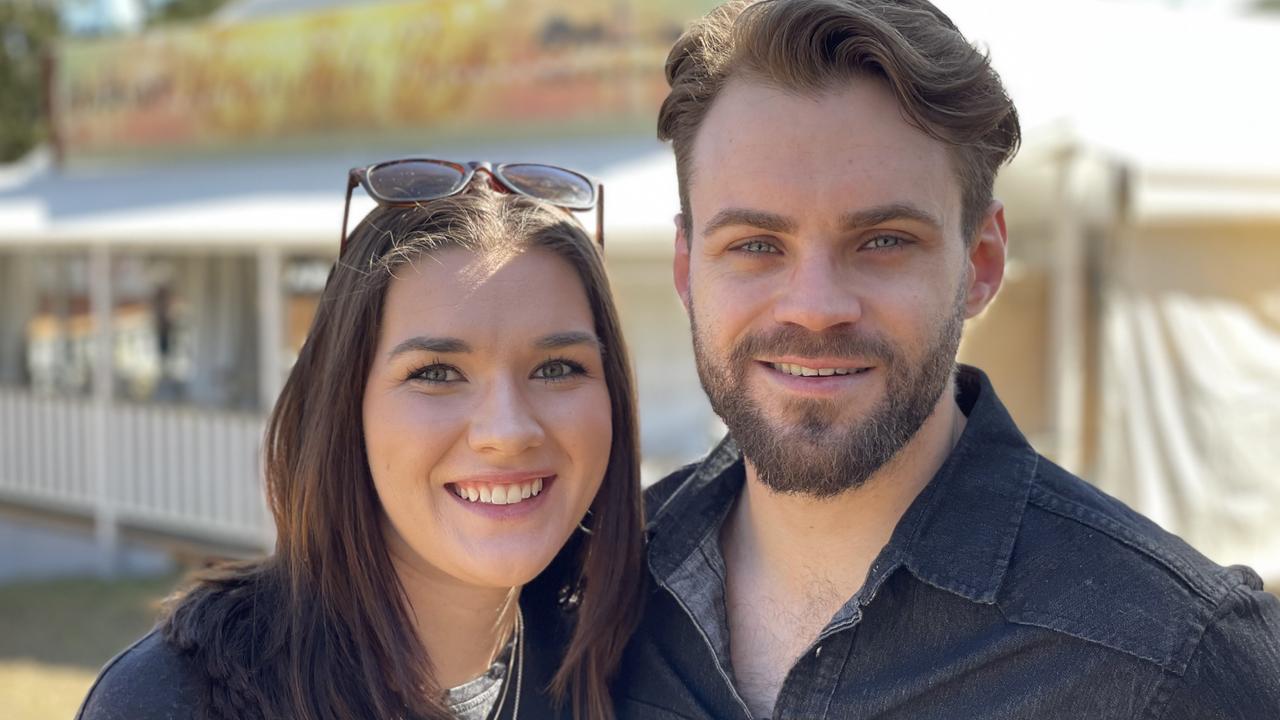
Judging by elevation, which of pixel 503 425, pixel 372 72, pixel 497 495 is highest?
pixel 372 72

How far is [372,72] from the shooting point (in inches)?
397

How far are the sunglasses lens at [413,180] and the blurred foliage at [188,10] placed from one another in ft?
102

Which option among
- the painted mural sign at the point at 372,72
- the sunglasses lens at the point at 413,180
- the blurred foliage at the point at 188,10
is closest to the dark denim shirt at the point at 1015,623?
the sunglasses lens at the point at 413,180

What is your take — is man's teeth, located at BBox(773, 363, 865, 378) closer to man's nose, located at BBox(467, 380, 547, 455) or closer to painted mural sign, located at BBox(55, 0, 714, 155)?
man's nose, located at BBox(467, 380, 547, 455)

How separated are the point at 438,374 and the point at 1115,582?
1133 mm

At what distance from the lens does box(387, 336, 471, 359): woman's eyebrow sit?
2242 millimetres

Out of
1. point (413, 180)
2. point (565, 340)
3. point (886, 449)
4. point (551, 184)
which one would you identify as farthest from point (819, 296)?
point (413, 180)

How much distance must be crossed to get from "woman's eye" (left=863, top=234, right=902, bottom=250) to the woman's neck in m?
0.96

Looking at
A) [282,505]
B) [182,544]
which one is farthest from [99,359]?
[282,505]

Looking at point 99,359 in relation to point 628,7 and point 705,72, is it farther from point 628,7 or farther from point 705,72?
point 705,72

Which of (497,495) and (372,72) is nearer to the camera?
(497,495)

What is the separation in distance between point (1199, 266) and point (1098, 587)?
6.59 meters

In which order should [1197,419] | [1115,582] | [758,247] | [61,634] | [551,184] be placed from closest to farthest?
1. [1115,582]
2. [758,247]
3. [551,184]
4. [1197,419]
5. [61,634]

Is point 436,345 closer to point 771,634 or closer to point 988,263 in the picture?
point 771,634
